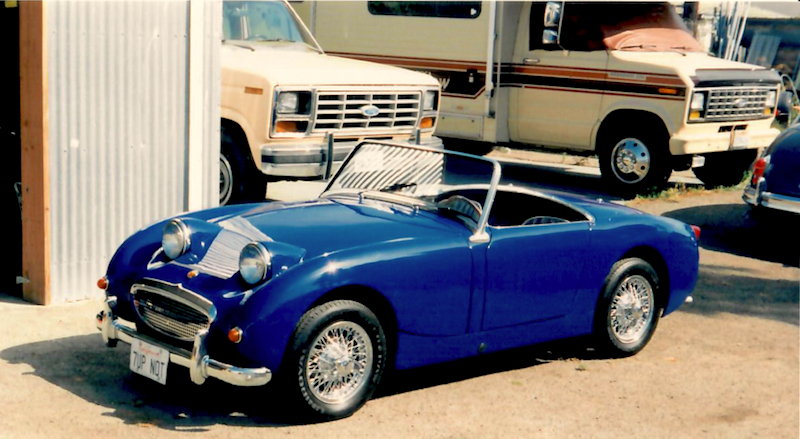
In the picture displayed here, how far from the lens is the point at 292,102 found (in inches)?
385

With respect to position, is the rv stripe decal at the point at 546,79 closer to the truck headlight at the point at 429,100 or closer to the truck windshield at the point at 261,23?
the truck headlight at the point at 429,100

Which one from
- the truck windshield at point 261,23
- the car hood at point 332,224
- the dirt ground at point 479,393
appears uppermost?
the truck windshield at point 261,23

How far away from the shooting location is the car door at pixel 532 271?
596 cm

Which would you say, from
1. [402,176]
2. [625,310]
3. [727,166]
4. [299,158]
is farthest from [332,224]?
[727,166]

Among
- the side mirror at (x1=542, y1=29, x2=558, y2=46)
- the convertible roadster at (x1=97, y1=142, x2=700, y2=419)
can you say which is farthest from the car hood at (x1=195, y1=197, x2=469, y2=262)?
the side mirror at (x1=542, y1=29, x2=558, y2=46)

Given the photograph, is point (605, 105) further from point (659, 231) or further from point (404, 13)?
point (659, 231)

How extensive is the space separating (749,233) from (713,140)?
1.98 metres

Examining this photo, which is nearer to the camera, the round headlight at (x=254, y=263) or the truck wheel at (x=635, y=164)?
the round headlight at (x=254, y=263)

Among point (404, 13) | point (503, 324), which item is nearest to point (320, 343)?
point (503, 324)

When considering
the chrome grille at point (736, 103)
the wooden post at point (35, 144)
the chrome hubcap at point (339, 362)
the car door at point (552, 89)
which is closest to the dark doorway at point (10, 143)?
the wooden post at point (35, 144)

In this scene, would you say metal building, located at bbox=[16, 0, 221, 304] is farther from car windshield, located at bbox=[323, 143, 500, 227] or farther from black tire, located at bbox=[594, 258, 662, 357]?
black tire, located at bbox=[594, 258, 662, 357]

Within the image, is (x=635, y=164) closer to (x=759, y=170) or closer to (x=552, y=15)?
(x=552, y=15)

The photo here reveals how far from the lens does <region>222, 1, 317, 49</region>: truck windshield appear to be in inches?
427

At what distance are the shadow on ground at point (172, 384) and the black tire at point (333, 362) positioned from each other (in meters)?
0.15
